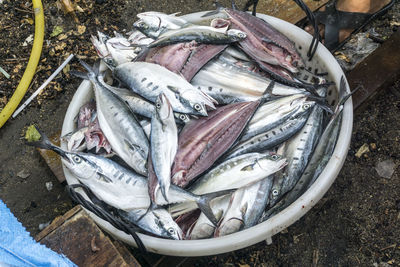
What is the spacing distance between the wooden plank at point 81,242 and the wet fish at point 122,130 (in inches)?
16.8

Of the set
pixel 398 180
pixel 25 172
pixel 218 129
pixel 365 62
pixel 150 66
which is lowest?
pixel 398 180

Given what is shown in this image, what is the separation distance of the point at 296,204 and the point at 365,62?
1554mm

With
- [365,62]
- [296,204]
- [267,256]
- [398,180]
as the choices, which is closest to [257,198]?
[296,204]

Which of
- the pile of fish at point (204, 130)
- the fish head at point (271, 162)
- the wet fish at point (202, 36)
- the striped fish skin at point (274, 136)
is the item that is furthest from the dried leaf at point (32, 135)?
the fish head at point (271, 162)

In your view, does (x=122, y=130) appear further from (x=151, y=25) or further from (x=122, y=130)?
(x=151, y=25)

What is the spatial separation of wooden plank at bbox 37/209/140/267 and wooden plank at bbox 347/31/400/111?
2045 millimetres

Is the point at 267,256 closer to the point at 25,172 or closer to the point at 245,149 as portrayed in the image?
the point at 245,149

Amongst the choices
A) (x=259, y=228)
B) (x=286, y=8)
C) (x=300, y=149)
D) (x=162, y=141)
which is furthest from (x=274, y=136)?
(x=286, y=8)

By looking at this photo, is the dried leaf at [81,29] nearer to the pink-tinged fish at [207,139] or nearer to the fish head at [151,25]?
the fish head at [151,25]

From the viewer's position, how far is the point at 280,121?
7.91ft

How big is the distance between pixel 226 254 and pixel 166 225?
2.81 ft

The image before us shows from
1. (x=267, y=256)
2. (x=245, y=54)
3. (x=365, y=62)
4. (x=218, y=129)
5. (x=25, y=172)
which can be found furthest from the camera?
(x=25, y=172)

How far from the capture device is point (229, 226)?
222cm

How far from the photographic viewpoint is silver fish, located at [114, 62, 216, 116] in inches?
92.3
